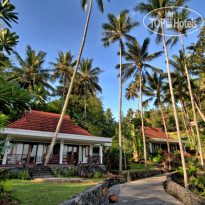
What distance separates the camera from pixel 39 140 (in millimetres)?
15320

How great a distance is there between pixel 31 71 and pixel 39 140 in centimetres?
1498

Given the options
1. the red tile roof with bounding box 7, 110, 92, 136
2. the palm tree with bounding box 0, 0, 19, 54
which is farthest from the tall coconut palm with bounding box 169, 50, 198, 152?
the palm tree with bounding box 0, 0, 19, 54

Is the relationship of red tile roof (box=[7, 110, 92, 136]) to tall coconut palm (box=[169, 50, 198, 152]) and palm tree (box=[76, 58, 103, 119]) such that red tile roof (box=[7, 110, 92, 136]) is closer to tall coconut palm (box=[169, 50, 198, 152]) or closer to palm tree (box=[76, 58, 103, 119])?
palm tree (box=[76, 58, 103, 119])

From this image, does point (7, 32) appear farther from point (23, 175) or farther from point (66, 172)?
point (66, 172)

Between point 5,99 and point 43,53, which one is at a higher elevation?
point 43,53

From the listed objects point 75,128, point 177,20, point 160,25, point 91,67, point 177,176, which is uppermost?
point 91,67

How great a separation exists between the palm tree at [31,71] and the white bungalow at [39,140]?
1055 cm

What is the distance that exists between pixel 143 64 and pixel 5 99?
17793mm

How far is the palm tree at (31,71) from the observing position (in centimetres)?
2492

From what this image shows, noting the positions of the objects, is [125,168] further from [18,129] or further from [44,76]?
[44,76]

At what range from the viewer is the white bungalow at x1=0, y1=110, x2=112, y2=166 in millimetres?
13094

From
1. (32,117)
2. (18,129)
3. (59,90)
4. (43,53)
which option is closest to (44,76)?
(43,53)

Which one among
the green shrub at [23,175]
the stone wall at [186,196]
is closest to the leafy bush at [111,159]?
the stone wall at [186,196]

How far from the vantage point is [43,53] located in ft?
91.9
